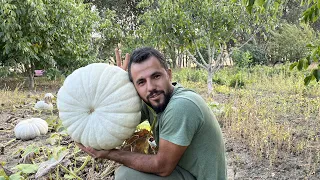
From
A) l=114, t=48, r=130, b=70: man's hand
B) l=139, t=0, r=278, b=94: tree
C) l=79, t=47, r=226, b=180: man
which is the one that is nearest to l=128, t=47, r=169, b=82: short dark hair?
l=79, t=47, r=226, b=180: man

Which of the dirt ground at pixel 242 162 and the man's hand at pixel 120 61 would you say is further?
the dirt ground at pixel 242 162

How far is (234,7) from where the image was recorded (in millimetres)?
7027

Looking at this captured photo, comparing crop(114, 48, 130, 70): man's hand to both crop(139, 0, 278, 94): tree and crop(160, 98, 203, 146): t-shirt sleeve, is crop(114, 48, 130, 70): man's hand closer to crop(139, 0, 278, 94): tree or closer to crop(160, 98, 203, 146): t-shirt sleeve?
crop(160, 98, 203, 146): t-shirt sleeve

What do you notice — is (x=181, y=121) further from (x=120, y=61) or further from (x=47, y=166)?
(x=47, y=166)

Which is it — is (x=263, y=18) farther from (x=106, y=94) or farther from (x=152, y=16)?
(x=106, y=94)

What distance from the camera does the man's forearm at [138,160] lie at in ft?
6.10

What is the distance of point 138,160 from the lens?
6.30 ft

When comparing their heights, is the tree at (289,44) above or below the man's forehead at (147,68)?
below

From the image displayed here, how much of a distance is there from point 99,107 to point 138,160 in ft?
1.20

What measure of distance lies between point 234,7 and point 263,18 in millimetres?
843

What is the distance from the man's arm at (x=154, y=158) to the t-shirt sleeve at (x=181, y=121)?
4 centimetres

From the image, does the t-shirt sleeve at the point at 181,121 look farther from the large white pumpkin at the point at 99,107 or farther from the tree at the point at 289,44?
the tree at the point at 289,44

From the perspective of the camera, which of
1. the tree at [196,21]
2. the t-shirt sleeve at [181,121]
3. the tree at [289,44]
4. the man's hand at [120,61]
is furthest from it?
the tree at [289,44]

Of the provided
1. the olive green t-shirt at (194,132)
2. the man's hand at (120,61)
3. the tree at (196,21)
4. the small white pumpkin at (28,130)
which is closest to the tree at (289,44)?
the tree at (196,21)
